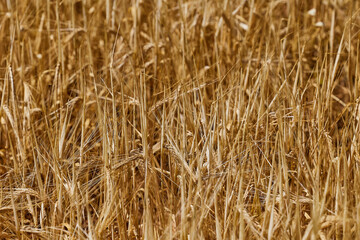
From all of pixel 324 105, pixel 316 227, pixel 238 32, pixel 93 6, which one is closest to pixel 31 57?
pixel 93 6

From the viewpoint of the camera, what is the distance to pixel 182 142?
57.5 inches

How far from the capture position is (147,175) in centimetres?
139

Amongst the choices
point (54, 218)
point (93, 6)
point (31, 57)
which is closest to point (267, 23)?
point (93, 6)

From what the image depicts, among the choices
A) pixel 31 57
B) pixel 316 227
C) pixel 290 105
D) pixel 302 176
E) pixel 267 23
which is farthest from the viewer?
pixel 267 23

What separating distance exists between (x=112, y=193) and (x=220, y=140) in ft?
1.08

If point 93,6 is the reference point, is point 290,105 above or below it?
below

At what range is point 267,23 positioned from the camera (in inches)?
90.9

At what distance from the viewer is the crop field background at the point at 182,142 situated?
1.34 m

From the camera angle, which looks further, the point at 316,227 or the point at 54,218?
the point at 54,218

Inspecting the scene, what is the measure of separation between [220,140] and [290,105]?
9.0 inches

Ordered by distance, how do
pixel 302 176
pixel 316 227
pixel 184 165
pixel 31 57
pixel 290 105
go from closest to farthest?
pixel 316 227 → pixel 184 165 → pixel 302 176 → pixel 290 105 → pixel 31 57

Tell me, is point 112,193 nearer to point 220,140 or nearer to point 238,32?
point 220,140

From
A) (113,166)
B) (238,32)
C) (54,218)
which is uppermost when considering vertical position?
(238,32)

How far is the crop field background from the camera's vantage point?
4.38 ft
